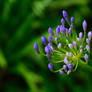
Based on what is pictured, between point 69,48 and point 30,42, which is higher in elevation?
point 69,48

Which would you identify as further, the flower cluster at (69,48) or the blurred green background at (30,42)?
the blurred green background at (30,42)

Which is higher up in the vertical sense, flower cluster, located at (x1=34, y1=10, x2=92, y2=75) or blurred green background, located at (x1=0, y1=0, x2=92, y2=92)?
flower cluster, located at (x1=34, y1=10, x2=92, y2=75)

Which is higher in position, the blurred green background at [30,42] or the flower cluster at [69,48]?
the flower cluster at [69,48]

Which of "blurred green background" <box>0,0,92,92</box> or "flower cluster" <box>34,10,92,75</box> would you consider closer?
"flower cluster" <box>34,10,92,75</box>

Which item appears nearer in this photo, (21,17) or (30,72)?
(30,72)

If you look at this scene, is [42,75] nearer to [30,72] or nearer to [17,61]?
[30,72]

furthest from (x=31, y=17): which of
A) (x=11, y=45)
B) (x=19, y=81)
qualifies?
(x=19, y=81)

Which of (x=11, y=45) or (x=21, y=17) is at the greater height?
(x=21, y=17)

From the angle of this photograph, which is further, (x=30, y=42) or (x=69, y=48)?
(x=30, y=42)
